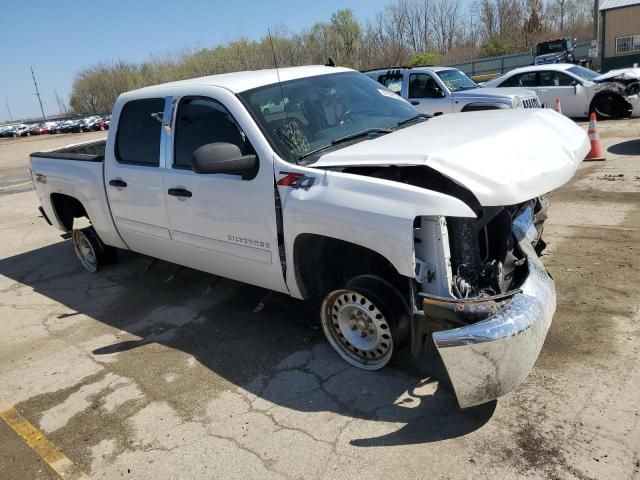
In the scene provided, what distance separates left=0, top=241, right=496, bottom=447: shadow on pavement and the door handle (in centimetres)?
110

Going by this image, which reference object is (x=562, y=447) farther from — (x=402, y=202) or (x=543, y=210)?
(x=543, y=210)

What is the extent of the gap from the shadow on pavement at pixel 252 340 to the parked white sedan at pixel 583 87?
11.5 m

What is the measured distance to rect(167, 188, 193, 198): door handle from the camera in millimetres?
4314

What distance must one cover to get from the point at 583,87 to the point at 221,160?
1284 centimetres

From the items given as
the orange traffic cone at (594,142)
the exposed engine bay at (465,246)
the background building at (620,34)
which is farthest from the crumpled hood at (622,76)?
the background building at (620,34)

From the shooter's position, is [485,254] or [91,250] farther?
[91,250]

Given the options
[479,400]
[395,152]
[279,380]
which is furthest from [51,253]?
[479,400]

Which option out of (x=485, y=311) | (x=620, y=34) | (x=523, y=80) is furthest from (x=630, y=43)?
(x=485, y=311)

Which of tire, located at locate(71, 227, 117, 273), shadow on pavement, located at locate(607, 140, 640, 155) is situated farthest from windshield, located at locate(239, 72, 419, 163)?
shadow on pavement, located at locate(607, 140, 640, 155)

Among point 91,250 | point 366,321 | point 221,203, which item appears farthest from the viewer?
point 91,250

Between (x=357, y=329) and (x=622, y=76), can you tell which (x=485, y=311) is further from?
(x=622, y=76)

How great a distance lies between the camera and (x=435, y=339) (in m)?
2.79

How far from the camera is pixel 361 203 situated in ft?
10.4

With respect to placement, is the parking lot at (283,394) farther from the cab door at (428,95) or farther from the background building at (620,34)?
the background building at (620,34)
